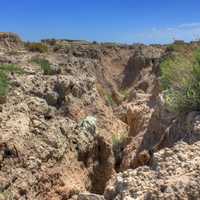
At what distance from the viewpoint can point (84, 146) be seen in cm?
758

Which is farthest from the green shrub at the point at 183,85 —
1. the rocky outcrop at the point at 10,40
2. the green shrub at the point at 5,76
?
the rocky outcrop at the point at 10,40

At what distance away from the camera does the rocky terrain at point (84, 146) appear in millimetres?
4391

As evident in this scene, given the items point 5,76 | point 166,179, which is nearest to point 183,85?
point 166,179

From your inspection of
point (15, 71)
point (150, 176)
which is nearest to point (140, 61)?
point (15, 71)

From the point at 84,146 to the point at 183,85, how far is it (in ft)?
6.80

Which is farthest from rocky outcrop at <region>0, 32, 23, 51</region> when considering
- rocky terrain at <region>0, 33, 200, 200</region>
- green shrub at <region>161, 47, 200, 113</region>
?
green shrub at <region>161, 47, 200, 113</region>

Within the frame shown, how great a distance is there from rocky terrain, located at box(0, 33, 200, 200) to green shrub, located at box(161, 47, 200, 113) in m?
0.16

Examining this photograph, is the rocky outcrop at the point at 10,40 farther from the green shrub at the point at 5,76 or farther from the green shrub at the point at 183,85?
the green shrub at the point at 183,85

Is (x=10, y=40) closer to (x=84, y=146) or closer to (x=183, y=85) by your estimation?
(x=84, y=146)

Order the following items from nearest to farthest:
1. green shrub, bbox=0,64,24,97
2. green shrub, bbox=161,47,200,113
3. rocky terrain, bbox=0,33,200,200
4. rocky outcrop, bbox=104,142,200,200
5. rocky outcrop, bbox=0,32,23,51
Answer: rocky outcrop, bbox=104,142,200,200
rocky terrain, bbox=0,33,200,200
green shrub, bbox=161,47,200,113
green shrub, bbox=0,64,24,97
rocky outcrop, bbox=0,32,23,51

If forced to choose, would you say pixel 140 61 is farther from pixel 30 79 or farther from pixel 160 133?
pixel 160 133

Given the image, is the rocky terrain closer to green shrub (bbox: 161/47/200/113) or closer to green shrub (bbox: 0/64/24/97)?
green shrub (bbox: 0/64/24/97)

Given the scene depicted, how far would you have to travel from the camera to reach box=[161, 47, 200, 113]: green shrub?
5.93 m

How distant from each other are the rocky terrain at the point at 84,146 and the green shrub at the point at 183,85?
0.16 metres
